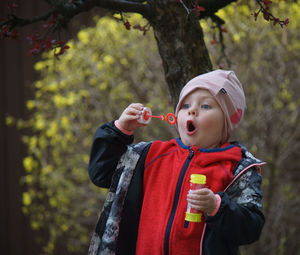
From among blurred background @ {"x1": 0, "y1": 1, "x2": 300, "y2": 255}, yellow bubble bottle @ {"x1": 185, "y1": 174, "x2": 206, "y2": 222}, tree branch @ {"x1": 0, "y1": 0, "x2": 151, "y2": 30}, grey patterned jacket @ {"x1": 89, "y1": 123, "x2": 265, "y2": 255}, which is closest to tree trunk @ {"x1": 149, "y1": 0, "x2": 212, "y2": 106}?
tree branch @ {"x1": 0, "y1": 0, "x2": 151, "y2": 30}

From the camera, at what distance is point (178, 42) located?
1.88m

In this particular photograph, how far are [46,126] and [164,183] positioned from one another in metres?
2.92

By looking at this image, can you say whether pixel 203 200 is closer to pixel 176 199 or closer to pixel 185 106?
pixel 176 199

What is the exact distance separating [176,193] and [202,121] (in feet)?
1.05

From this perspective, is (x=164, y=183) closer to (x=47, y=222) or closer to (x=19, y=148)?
(x=47, y=222)

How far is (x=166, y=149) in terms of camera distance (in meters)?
1.74

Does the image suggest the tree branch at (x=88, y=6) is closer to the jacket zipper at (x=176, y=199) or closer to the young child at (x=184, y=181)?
the young child at (x=184, y=181)

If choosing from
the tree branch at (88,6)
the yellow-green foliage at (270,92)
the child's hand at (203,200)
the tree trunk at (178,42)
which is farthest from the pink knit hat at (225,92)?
the yellow-green foliage at (270,92)

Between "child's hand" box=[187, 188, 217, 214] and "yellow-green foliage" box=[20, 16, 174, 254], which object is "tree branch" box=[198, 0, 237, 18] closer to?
"child's hand" box=[187, 188, 217, 214]

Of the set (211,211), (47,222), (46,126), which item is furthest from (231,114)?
(47,222)

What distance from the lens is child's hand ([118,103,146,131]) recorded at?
1662 mm

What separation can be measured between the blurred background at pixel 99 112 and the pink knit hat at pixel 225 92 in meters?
1.35

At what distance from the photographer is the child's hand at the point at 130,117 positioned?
65.4 inches

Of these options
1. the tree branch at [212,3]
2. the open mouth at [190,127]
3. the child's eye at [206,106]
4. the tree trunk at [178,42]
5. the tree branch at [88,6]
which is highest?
the tree branch at [212,3]
